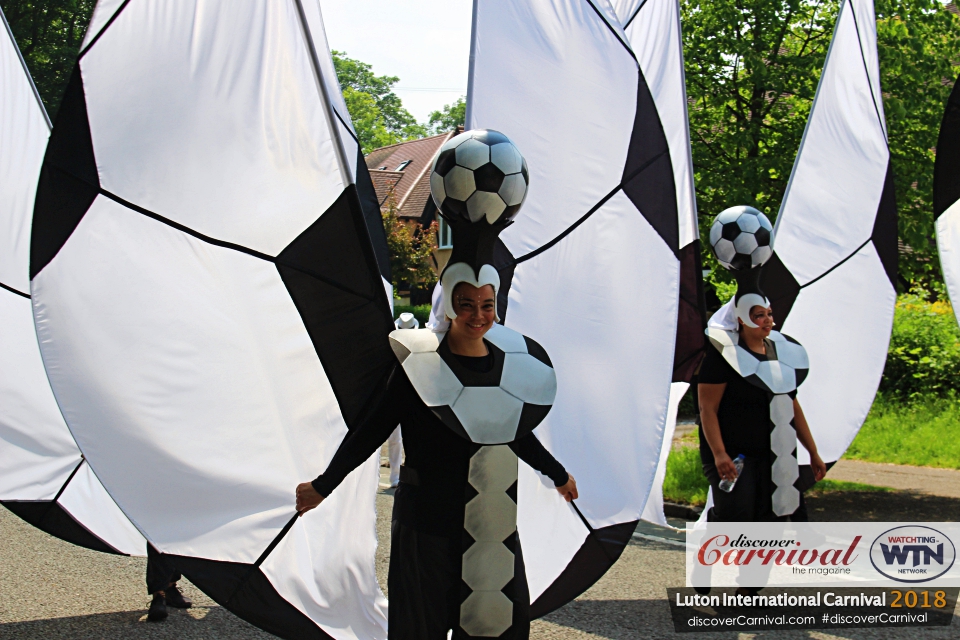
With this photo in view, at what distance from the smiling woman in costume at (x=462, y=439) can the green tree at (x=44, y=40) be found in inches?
723

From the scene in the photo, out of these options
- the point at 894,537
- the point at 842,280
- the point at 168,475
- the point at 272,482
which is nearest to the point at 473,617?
the point at 272,482

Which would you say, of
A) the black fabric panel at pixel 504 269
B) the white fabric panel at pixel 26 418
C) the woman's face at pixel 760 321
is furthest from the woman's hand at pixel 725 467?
the white fabric panel at pixel 26 418

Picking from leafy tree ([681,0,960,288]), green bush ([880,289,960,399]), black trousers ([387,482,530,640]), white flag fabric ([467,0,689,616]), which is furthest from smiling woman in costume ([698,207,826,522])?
green bush ([880,289,960,399])

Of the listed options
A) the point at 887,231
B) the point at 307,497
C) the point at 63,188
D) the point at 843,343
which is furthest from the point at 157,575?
the point at 887,231

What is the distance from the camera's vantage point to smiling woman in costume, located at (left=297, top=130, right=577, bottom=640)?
10.1 ft

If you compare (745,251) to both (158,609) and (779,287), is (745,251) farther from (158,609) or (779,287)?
(158,609)

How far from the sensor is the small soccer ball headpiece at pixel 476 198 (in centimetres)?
314

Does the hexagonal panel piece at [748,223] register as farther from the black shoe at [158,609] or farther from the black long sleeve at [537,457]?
the black shoe at [158,609]

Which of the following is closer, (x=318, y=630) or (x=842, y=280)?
(x=318, y=630)

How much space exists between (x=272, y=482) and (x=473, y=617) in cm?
91

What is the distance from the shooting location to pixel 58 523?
4.52 metres

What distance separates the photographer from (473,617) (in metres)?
3.08

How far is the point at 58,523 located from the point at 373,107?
60784 millimetres

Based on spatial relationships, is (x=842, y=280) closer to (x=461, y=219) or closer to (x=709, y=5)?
(x=709, y=5)
